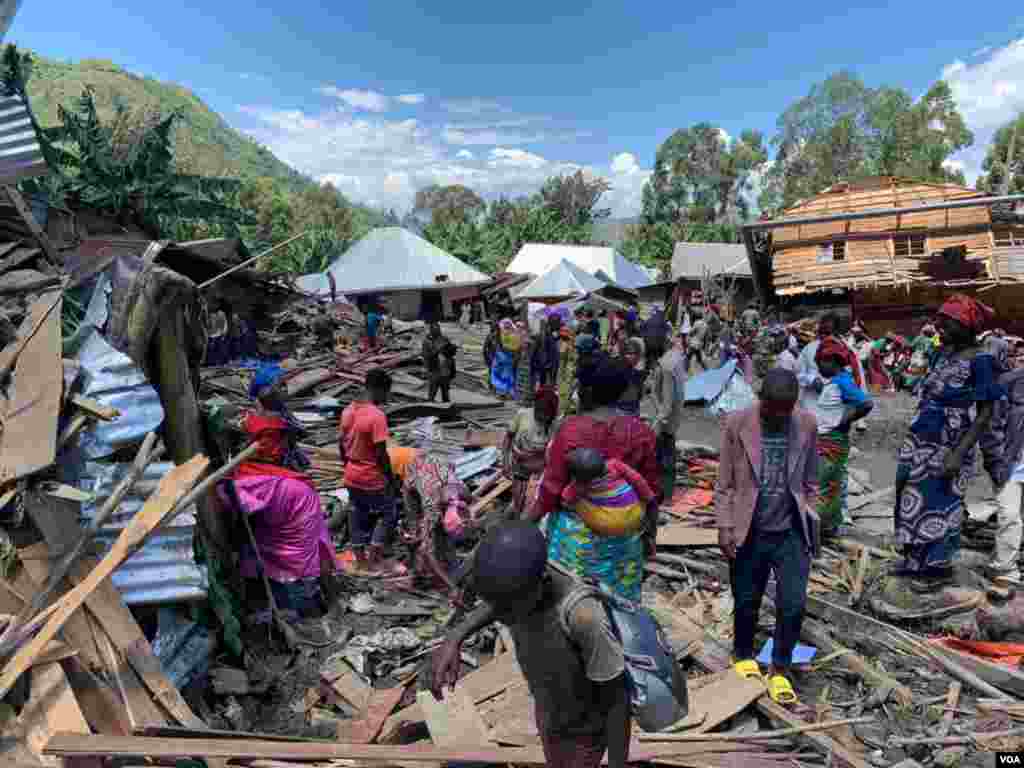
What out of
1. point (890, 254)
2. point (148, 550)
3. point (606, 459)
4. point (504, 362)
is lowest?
point (148, 550)

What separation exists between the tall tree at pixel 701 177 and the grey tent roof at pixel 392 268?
26.1 m

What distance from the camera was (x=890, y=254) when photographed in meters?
22.2

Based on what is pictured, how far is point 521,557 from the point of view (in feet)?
6.18

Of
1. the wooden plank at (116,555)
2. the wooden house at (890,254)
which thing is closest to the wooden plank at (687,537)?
the wooden plank at (116,555)

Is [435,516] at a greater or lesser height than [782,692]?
greater

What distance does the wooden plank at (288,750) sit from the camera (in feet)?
7.80

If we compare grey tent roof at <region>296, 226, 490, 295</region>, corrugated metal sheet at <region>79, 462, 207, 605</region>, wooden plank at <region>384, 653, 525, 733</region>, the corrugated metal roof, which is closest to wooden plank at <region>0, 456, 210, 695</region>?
corrugated metal sheet at <region>79, 462, 207, 605</region>

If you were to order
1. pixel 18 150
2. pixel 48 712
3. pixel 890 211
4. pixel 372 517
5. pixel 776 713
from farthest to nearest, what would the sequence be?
pixel 890 211
pixel 372 517
pixel 18 150
pixel 776 713
pixel 48 712

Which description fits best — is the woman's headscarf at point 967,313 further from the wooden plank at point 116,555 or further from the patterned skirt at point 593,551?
the wooden plank at point 116,555

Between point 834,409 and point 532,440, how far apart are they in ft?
8.08

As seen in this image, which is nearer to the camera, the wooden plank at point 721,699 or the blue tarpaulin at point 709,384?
the wooden plank at point 721,699

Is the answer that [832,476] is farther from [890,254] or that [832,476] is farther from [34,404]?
[890,254]

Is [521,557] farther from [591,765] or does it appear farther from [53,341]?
[53,341]

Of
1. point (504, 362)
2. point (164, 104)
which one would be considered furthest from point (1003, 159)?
point (164, 104)
